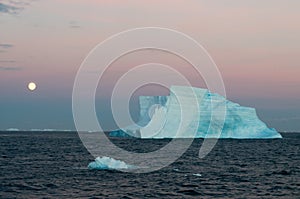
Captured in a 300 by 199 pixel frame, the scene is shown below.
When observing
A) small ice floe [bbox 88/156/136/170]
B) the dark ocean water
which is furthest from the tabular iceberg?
the dark ocean water

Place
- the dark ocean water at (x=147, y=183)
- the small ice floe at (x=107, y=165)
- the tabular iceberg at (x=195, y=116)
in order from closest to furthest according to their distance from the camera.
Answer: the dark ocean water at (x=147, y=183) < the small ice floe at (x=107, y=165) < the tabular iceberg at (x=195, y=116)

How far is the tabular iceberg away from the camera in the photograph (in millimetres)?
111688

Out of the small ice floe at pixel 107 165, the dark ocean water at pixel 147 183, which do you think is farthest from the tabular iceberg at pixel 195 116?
the dark ocean water at pixel 147 183

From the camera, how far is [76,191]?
34.0 metres

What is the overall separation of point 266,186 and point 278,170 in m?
14.8

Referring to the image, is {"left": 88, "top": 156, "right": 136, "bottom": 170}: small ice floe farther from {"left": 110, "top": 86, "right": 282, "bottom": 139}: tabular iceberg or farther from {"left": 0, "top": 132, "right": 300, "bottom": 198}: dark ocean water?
{"left": 110, "top": 86, "right": 282, "bottom": 139}: tabular iceberg

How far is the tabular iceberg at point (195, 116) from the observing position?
112 metres

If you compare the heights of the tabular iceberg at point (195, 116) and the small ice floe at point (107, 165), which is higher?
the tabular iceberg at point (195, 116)

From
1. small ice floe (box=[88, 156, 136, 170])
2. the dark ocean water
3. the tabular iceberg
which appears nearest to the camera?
the dark ocean water

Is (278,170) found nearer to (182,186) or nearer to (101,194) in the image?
(182,186)

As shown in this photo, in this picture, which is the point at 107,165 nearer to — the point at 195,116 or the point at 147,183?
the point at 147,183

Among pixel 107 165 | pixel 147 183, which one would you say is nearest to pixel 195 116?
pixel 107 165

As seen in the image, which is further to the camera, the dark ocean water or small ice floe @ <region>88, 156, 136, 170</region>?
small ice floe @ <region>88, 156, 136, 170</region>

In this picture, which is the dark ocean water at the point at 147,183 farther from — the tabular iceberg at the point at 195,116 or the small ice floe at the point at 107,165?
the tabular iceberg at the point at 195,116
